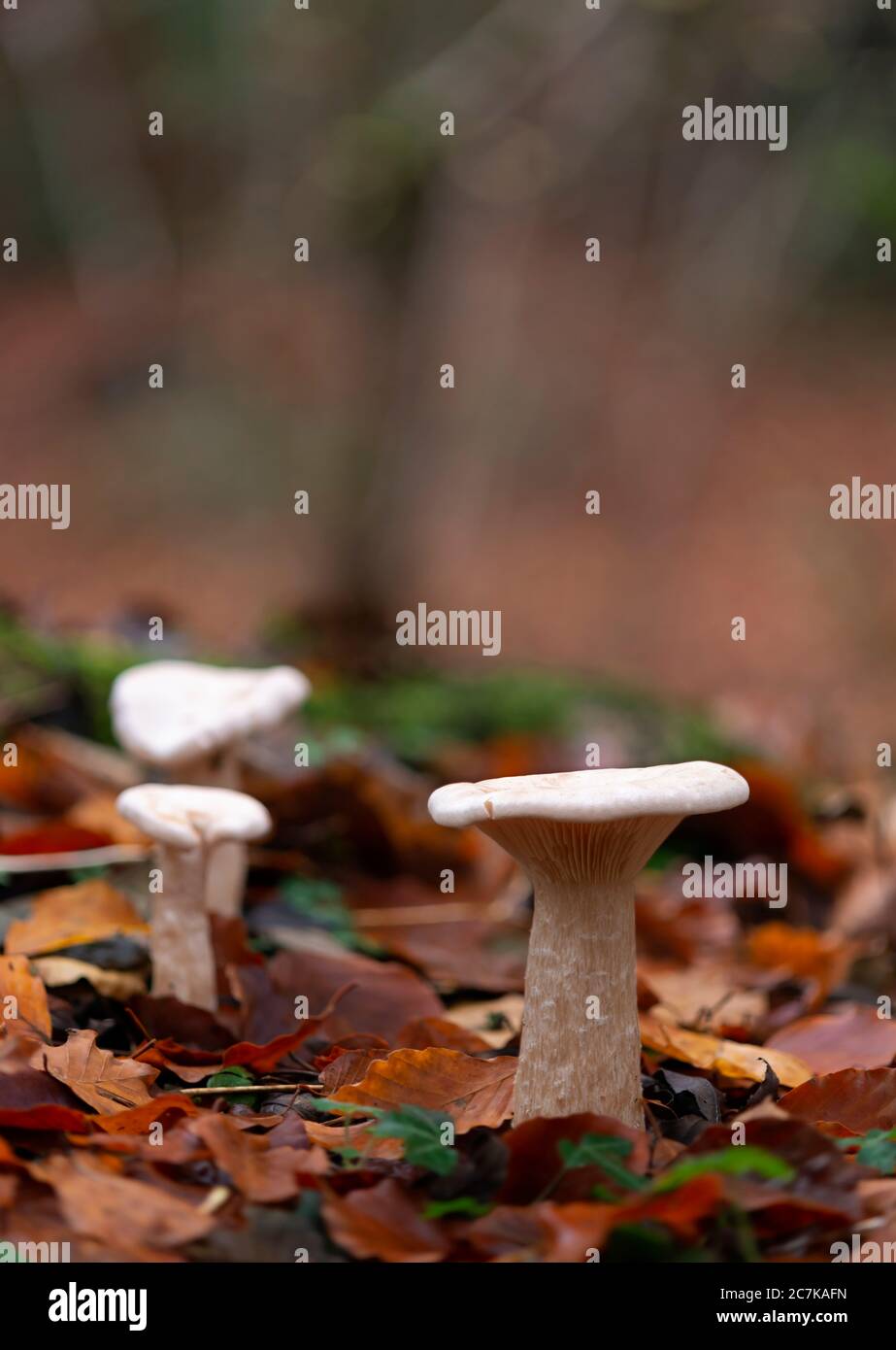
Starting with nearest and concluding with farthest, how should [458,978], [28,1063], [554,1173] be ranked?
[554,1173] → [28,1063] → [458,978]

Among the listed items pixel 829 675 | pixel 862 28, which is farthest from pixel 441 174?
pixel 829 675

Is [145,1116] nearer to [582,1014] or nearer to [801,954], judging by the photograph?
[582,1014]

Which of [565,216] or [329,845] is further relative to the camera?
[565,216]

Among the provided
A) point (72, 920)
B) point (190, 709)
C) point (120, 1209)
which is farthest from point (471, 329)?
point (120, 1209)

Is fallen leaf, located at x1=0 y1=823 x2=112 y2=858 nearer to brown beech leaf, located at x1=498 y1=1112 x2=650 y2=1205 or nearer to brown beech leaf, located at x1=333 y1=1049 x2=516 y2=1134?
brown beech leaf, located at x1=333 y1=1049 x2=516 y2=1134

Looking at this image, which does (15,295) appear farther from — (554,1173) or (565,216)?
(554,1173)

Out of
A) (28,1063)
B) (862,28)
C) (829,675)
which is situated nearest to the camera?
(28,1063)
